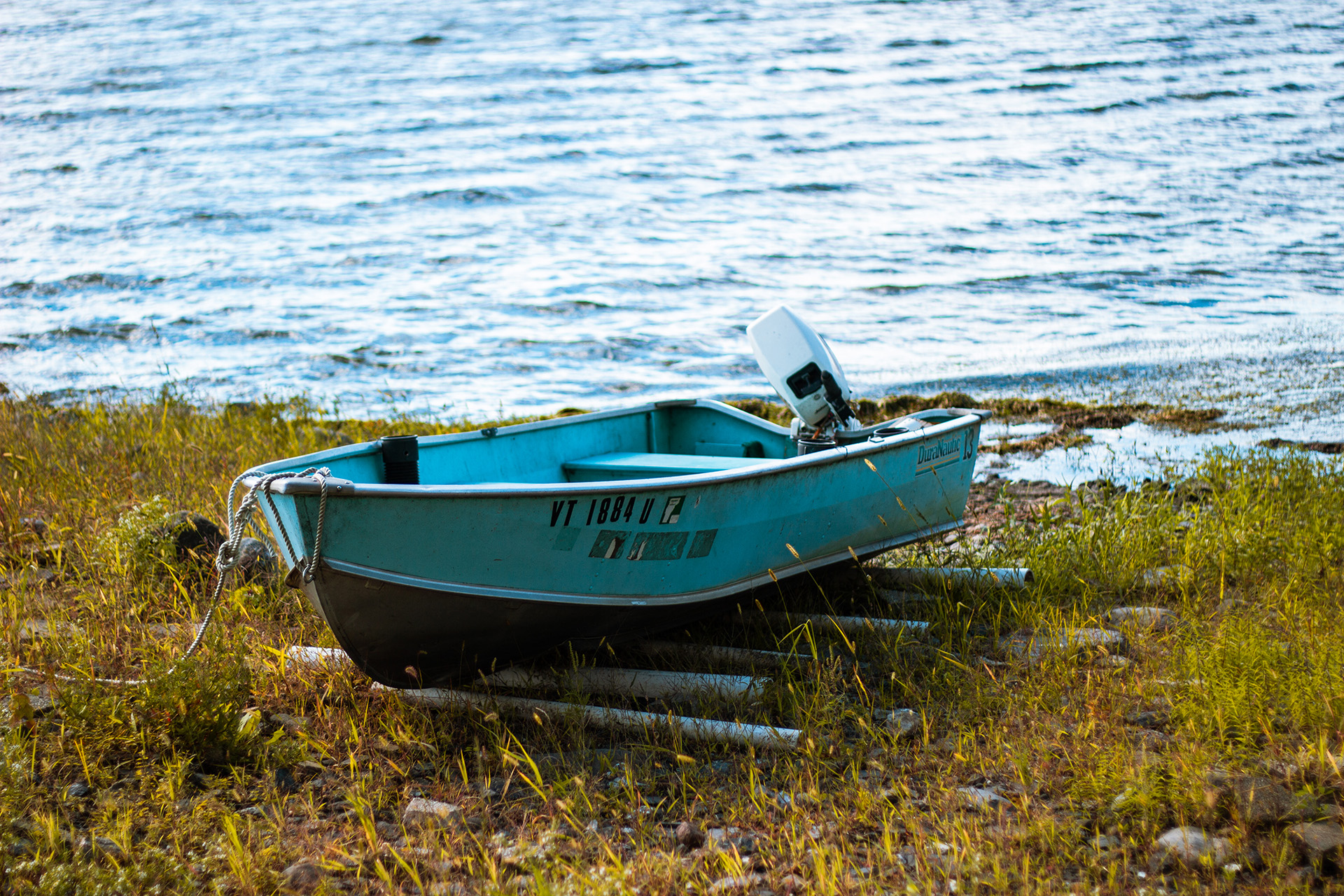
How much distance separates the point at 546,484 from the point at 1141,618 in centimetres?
252

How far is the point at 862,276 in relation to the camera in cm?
1523

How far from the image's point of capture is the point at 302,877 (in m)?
2.56

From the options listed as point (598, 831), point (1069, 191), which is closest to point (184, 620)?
point (598, 831)

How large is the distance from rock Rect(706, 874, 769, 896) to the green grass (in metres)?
0.02

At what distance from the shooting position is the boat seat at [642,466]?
16.2ft

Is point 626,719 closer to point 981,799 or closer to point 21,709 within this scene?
point 981,799

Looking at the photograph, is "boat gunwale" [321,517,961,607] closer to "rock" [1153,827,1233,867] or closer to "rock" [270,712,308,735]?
"rock" [270,712,308,735]

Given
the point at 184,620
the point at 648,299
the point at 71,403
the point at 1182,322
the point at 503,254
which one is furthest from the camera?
the point at 503,254

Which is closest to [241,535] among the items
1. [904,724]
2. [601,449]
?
[904,724]

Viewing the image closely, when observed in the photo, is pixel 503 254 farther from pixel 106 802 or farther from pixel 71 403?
pixel 106 802

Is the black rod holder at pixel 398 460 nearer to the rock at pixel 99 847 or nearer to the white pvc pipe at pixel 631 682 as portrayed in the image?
the white pvc pipe at pixel 631 682

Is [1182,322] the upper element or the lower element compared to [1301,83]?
lower

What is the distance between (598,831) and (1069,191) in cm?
1726

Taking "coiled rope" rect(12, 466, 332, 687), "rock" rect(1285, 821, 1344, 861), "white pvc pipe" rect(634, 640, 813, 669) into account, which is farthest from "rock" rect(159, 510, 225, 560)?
"rock" rect(1285, 821, 1344, 861)
